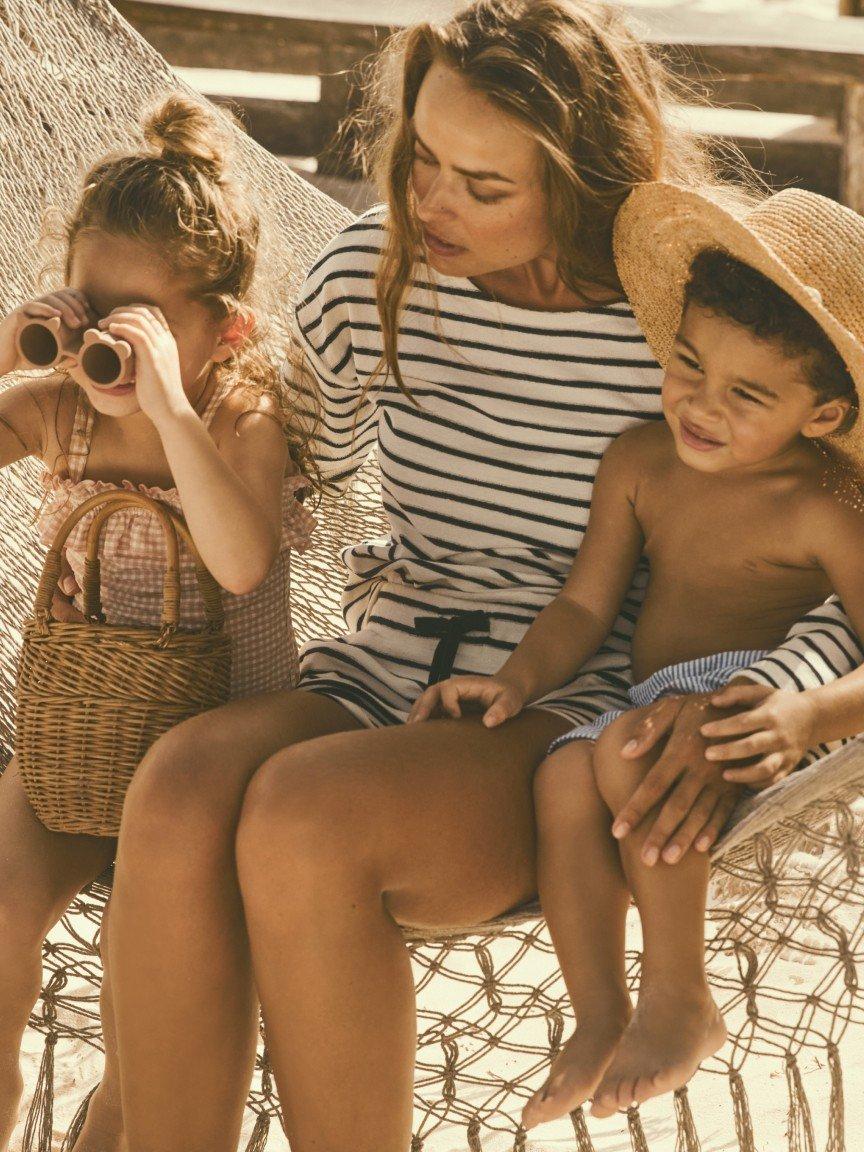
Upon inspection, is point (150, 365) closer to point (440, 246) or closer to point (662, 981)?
point (440, 246)

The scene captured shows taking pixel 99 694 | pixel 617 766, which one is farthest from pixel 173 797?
pixel 617 766

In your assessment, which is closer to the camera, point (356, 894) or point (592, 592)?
point (356, 894)

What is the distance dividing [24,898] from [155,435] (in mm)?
500

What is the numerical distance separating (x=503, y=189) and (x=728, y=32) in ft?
9.45

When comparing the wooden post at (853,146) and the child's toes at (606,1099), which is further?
the wooden post at (853,146)

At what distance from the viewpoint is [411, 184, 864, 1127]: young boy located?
4.08ft

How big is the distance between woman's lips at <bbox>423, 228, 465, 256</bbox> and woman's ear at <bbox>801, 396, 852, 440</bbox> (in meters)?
0.38

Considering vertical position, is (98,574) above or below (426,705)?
above

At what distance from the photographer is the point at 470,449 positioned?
1.64 m

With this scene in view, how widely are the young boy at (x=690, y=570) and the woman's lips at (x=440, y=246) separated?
18cm

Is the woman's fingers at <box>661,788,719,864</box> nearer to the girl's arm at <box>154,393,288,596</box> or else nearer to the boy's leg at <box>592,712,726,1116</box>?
the boy's leg at <box>592,712,726,1116</box>

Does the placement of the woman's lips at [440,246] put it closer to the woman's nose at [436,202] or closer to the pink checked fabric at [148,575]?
the woman's nose at [436,202]

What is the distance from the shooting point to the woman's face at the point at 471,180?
1.43 m

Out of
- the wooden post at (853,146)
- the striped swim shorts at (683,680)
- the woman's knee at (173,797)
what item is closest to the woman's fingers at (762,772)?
the striped swim shorts at (683,680)
